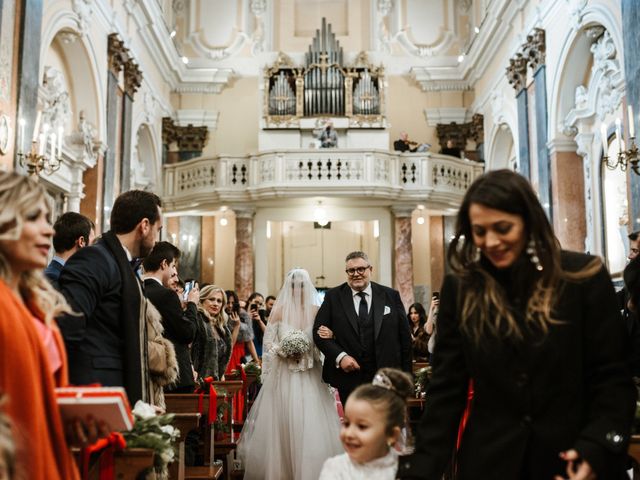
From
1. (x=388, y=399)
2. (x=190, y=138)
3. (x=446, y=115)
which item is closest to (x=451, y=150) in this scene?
(x=446, y=115)

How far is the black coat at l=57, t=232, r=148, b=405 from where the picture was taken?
10.9 feet

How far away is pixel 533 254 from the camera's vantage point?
232 centimetres

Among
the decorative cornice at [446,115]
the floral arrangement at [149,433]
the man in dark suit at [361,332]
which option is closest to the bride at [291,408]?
the man in dark suit at [361,332]

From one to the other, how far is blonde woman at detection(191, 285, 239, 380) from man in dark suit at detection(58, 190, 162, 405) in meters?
2.95

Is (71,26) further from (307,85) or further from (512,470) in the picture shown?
(512,470)

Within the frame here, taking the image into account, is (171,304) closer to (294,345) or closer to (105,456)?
(294,345)

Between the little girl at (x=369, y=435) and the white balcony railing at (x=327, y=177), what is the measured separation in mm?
13738

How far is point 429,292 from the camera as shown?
19.4 meters

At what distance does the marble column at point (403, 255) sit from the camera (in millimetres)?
17031

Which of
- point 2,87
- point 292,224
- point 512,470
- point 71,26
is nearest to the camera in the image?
point 512,470

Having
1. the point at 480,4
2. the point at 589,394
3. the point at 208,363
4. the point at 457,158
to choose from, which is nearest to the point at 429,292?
the point at 457,158

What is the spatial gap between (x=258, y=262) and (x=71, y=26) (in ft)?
24.7

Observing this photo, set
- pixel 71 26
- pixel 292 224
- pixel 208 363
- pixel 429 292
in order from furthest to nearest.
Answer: pixel 292 224, pixel 429 292, pixel 71 26, pixel 208 363

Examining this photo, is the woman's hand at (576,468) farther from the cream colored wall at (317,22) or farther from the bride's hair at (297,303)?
the cream colored wall at (317,22)
